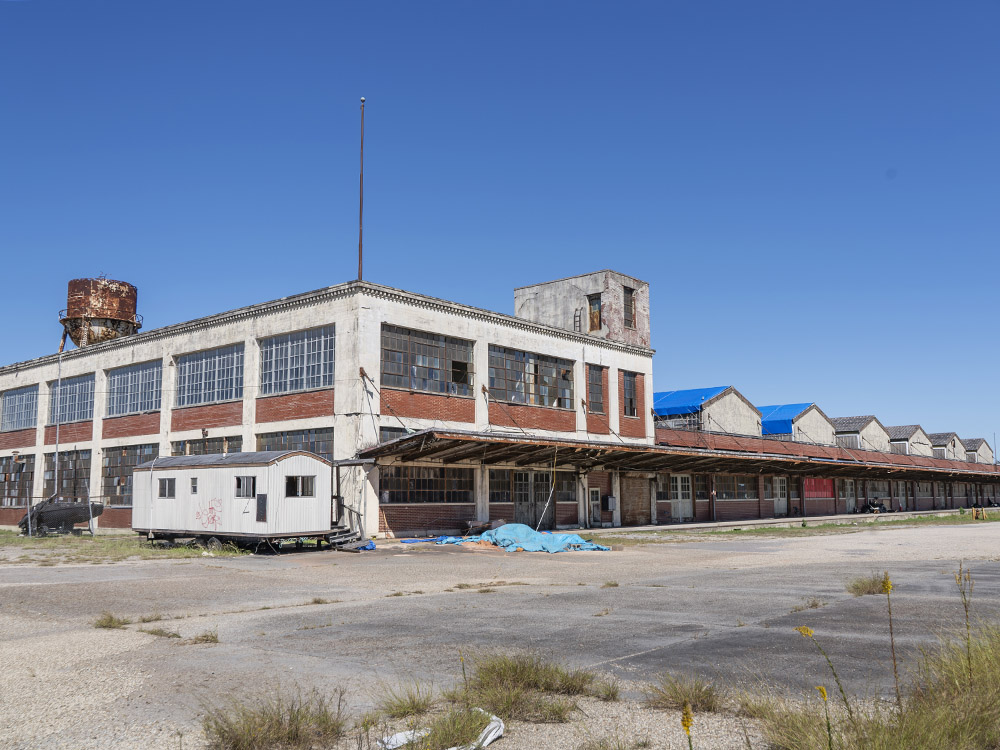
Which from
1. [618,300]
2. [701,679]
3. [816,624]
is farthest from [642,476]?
[701,679]

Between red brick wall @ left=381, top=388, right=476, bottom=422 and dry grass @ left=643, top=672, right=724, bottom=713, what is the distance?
2362 centimetres

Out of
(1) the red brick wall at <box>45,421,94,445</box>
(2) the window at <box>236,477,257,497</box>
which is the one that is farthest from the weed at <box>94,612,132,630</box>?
(1) the red brick wall at <box>45,421,94,445</box>

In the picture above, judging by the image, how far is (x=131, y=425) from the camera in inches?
1543

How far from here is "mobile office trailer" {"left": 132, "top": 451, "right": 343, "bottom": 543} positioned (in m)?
24.8

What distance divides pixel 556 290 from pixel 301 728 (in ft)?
131

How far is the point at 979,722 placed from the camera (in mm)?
5309

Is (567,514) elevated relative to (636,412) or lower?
lower

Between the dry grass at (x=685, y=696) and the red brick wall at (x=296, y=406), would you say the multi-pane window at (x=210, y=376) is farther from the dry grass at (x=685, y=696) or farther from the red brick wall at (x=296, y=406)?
the dry grass at (x=685, y=696)

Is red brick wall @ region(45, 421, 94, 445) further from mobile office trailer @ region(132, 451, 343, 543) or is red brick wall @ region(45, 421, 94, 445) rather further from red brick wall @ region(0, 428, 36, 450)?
mobile office trailer @ region(132, 451, 343, 543)

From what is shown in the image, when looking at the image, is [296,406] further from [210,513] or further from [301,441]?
[210,513]

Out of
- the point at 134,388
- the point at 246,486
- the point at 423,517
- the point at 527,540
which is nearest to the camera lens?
the point at 246,486

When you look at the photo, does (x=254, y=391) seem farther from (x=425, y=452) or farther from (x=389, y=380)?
(x=425, y=452)

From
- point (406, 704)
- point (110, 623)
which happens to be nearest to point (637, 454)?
point (110, 623)

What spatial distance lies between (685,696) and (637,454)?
3034cm
